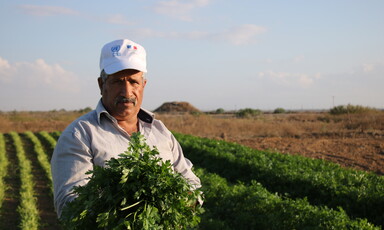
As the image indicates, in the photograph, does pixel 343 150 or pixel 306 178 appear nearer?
pixel 306 178

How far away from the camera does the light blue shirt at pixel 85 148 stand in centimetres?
214

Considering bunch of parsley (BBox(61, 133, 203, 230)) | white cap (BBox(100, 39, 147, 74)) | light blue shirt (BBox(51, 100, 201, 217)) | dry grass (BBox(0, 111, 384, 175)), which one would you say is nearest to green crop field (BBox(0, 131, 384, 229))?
light blue shirt (BBox(51, 100, 201, 217))

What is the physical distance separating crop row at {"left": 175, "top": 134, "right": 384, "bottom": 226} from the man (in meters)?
4.73

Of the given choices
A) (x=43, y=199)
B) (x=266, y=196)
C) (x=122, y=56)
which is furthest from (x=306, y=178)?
(x=122, y=56)

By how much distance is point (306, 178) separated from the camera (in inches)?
325

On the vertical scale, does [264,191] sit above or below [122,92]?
below

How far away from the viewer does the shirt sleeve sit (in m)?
2.12

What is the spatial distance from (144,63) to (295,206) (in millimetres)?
4327

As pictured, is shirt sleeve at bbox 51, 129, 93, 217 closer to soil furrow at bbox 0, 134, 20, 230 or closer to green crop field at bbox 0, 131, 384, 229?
green crop field at bbox 0, 131, 384, 229

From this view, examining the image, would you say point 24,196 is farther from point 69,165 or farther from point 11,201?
point 69,165

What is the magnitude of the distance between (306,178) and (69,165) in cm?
706

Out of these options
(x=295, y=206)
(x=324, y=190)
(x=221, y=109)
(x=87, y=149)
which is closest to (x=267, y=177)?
(x=324, y=190)

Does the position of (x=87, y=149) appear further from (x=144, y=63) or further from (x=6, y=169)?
(x=6, y=169)

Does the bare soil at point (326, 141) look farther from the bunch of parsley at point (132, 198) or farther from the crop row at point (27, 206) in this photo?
the bunch of parsley at point (132, 198)
